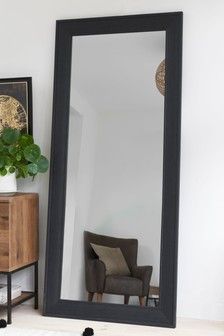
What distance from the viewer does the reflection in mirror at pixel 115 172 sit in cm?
267

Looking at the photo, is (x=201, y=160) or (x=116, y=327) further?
(x=201, y=160)

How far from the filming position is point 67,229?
9.11 feet

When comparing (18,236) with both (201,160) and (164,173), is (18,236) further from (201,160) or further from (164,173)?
(201,160)

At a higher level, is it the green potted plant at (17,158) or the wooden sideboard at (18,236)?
the green potted plant at (17,158)

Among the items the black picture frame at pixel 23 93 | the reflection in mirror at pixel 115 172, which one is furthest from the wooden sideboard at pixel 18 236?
the black picture frame at pixel 23 93

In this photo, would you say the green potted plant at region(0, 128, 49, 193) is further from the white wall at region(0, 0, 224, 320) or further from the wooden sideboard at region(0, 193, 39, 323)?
the white wall at region(0, 0, 224, 320)

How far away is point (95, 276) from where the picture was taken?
272cm

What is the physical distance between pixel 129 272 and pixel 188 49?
1.27m

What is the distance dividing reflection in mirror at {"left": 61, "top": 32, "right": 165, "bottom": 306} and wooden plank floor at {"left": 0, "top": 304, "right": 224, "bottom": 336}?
0.50ft

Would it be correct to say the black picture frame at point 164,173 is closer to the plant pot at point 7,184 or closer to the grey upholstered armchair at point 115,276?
the grey upholstered armchair at point 115,276

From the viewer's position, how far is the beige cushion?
267cm

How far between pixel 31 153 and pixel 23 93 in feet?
1.62

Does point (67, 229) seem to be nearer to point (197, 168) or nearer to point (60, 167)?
point (60, 167)

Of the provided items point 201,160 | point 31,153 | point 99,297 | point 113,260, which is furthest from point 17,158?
point 201,160
